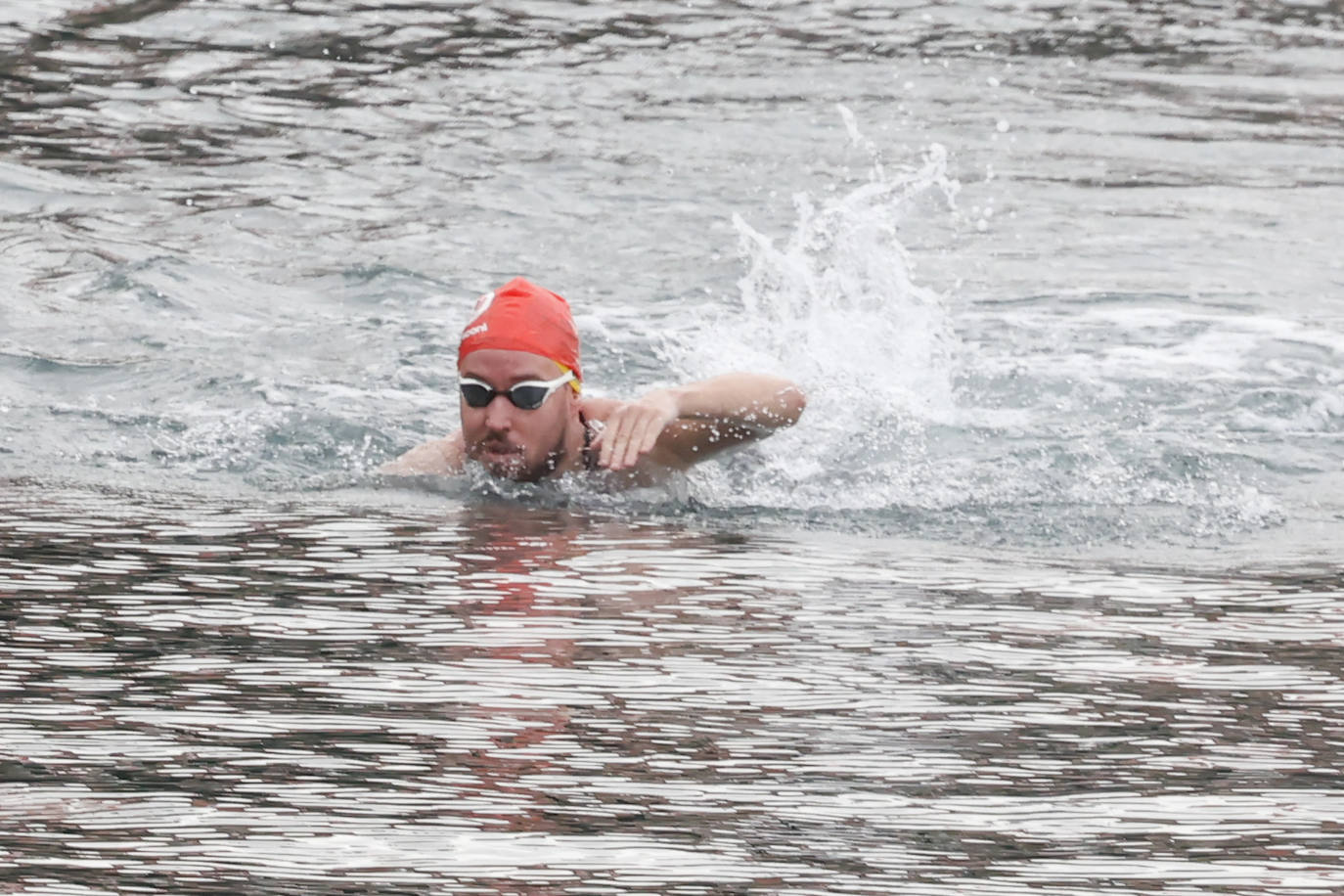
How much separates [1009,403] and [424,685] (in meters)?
5.35

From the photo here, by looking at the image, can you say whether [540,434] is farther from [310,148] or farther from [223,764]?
[310,148]

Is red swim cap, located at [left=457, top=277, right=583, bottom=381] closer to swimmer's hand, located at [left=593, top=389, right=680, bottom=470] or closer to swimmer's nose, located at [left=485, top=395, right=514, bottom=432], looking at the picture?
swimmer's nose, located at [left=485, top=395, right=514, bottom=432]

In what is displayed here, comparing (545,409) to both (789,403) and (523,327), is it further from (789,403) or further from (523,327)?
(789,403)

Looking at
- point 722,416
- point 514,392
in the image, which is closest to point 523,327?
point 514,392

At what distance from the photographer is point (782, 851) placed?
3375 millimetres

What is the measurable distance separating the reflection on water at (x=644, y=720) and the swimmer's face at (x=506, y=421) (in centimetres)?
105

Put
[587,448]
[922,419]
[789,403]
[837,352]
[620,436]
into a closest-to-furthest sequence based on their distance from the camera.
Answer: [620,436]
[587,448]
[789,403]
[922,419]
[837,352]

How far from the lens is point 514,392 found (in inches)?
271

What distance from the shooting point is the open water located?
3553mm

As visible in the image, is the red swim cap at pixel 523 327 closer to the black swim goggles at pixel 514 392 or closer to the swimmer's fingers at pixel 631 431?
the black swim goggles at pixel 514 392

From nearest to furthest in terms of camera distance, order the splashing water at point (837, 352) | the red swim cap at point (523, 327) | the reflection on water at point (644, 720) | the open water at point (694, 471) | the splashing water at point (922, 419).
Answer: the reflection on water at point (644, 720) < the open water at point (694, 471) < the splashing water at point (922, 419) < the red swim cap at point (523, 327) < the splashing water at point (837, 352)

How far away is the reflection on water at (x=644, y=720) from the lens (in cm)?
333

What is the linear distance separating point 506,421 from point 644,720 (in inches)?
115

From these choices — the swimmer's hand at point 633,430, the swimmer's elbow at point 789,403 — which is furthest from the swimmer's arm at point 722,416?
the swimmer's hand at point 633,430
